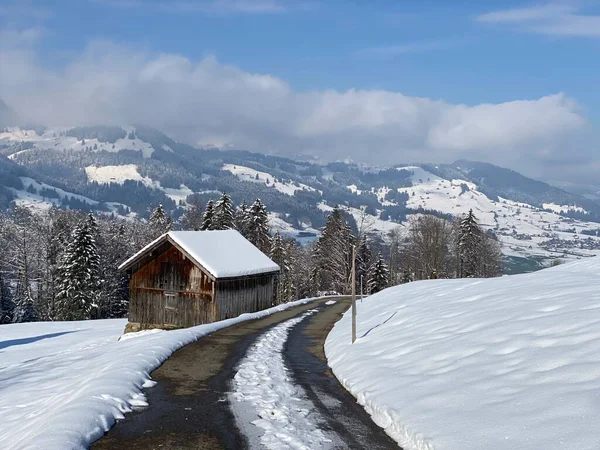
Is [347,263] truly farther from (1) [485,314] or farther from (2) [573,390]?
(2) [573,390]

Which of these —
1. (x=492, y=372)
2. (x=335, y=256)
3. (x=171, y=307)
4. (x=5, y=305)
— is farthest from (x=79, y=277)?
(x=492, y=372)

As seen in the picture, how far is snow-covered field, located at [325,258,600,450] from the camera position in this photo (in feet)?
26.7

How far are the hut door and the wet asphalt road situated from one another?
1641cm

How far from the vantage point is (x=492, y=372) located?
10766 millimetres

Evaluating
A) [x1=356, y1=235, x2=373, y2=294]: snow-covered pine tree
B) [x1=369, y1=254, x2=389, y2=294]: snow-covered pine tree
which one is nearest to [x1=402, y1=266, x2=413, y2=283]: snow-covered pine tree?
[x1=356, y1=235, x2=373, y2=294]: snow-covered pine tree

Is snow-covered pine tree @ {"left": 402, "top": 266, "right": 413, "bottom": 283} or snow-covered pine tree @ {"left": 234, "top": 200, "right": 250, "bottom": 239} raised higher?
snow-covered pine tree @ {"left": 234, "top": 200, "right": 250, "bottom": 239}

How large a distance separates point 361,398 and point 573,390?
4702mm

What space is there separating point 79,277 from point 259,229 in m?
22.5

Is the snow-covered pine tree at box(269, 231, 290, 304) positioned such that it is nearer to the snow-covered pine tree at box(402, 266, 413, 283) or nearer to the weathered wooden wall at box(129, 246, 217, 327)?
the snow-covered pine tree at box(402, 266, 413, 283)

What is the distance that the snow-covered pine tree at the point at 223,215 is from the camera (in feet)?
200

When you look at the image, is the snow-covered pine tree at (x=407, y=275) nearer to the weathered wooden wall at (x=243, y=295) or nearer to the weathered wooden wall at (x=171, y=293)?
the weathered wooden wall at (x=243, y=295)

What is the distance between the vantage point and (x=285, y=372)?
15.2 meters

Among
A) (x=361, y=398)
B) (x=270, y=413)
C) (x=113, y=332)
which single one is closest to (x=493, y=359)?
(x=361, y=398)

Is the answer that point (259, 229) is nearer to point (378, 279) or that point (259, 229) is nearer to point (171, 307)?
point (378, 279)
